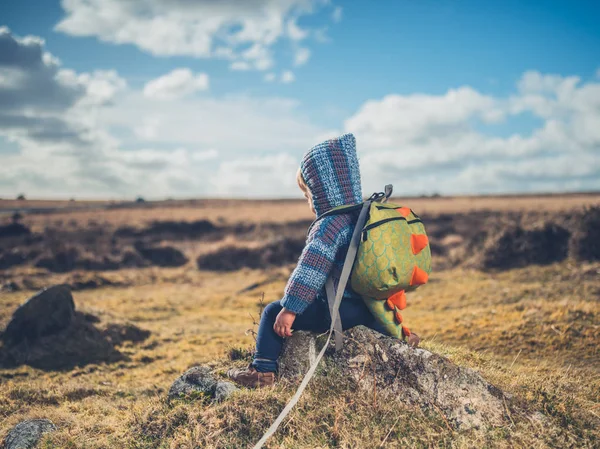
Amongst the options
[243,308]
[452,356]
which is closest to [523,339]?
[452,356]

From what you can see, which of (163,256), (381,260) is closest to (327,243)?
(381,260)

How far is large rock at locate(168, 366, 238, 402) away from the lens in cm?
441

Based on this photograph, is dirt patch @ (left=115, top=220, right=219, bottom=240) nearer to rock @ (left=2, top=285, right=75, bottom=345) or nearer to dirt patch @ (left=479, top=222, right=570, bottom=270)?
dirt patch @ (left=479, top=222, right=570, bottom=270)

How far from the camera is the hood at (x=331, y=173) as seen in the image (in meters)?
4.31

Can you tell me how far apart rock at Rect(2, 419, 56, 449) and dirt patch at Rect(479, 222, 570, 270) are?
1449cm

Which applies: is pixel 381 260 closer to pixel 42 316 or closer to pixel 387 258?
pixel 387 258

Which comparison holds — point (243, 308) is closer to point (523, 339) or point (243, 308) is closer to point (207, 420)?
point (523, 339)

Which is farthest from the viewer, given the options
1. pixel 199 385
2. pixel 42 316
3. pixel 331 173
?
pixel 42 316

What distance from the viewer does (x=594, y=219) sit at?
1408cm

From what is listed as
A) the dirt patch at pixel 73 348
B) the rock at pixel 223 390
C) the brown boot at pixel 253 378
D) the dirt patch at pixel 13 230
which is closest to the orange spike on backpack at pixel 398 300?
the brown boot at pixel 253 378

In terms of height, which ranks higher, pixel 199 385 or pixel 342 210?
pixel 342 210

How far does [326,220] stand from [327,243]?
0.22 metres

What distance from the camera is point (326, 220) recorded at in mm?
4094

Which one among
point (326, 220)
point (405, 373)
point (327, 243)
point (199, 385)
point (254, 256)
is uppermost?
point (326, 220)
